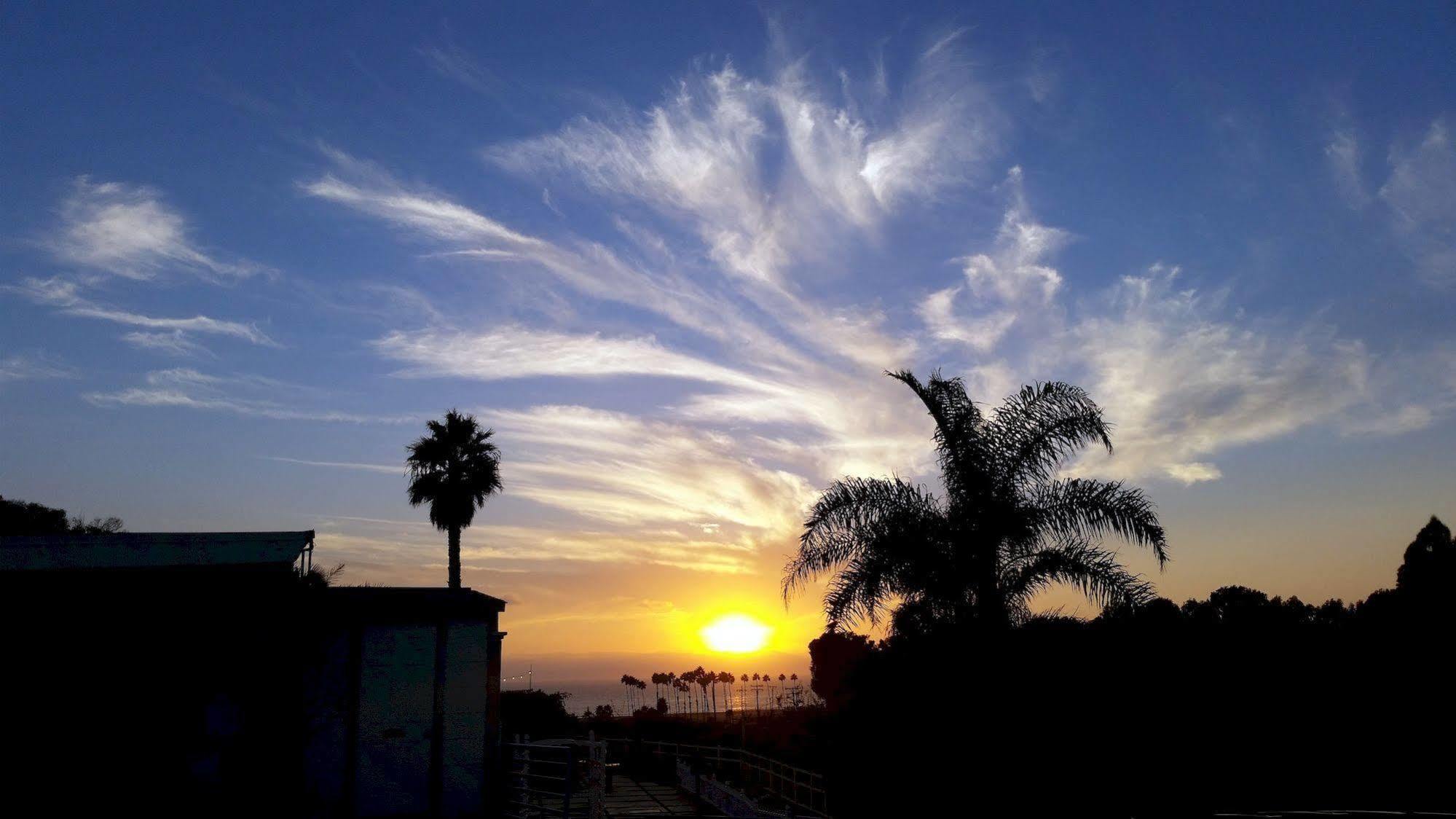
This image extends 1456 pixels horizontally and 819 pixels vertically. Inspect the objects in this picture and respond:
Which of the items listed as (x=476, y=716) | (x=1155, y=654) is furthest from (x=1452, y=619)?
(x=476, y=716)

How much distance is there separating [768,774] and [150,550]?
66.7ft

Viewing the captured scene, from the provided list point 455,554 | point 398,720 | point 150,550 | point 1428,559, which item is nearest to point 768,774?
point 455,554

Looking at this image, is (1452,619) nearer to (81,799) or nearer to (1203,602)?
(1203,602)

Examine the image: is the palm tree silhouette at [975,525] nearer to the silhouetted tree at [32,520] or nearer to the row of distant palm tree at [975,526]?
the row of distant palm tree at [975,526]

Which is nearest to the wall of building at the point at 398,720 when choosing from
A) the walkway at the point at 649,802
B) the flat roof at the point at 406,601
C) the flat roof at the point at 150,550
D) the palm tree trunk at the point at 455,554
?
the flat roof at the point at 406,601

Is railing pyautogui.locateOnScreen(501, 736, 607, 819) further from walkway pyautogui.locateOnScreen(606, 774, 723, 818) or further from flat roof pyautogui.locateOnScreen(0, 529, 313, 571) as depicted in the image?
flat roof pyautogui.locateOnScreen(0, 529, 313, 571)

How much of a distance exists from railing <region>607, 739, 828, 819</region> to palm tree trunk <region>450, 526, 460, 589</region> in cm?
947

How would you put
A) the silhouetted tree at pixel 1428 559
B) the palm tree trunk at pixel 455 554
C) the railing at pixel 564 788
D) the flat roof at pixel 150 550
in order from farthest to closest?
the palm tree trunk at pixel 455 554, the silhouetted tree at pixel 1428 559, the railing at pixel 564 788, the flat roof at pixel 150 550

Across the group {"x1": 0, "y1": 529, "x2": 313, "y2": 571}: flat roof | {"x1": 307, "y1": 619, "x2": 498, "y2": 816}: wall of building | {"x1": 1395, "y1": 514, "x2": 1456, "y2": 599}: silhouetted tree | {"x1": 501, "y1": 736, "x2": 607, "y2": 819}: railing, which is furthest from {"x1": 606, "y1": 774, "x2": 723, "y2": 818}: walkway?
{"x1": 1395, "y1": 514, "x2": 1456, "y2": 599}: silhouetted tree

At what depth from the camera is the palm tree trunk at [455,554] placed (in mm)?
35281

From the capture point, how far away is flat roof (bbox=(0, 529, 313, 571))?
43.1ft

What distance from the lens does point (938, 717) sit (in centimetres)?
1322

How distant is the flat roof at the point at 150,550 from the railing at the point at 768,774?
33.7 ft

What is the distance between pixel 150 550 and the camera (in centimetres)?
1357
